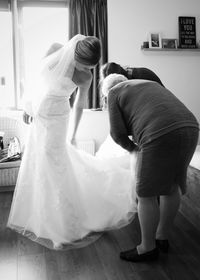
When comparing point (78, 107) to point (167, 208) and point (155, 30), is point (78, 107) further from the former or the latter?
point (155, 30)

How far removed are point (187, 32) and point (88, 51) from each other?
2649 millimetres

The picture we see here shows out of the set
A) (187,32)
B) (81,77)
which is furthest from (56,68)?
(187,32)

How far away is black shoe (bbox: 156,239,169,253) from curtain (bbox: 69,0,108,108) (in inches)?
88.4

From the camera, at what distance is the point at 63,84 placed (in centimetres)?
217

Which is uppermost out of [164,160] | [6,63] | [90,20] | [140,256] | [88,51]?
[90,20]

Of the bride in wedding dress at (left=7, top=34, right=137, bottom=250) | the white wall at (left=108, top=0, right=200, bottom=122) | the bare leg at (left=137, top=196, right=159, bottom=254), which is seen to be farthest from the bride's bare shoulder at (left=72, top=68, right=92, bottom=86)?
the white wall at (left=108, top=0, right=200, bottom=122)

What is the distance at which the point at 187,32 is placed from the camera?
4219 millimetres

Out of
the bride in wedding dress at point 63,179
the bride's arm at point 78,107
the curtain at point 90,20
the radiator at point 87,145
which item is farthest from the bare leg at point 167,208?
the curtain at point 90,20

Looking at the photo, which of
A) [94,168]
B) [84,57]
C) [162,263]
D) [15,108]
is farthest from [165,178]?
[15,108]

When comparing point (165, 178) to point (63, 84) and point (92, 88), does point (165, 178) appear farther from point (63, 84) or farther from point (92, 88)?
point (92, 88)

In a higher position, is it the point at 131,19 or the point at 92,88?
the point at 131,19

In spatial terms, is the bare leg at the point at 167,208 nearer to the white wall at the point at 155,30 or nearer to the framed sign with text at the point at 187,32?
the white wall at the point at 155,30

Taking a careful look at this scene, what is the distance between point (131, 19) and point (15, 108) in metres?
1.83

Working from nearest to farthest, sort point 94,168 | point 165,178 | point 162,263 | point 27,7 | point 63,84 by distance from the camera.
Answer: point 165,178 < point 162,263 < point 63,84 < point 94,168 < point 27,7
